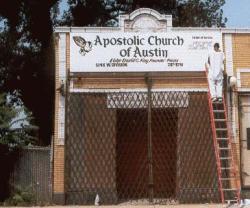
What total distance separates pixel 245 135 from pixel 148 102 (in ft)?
10.1

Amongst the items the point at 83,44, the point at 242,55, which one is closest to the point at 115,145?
the point at 83,44

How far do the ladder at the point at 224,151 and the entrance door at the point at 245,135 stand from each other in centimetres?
44

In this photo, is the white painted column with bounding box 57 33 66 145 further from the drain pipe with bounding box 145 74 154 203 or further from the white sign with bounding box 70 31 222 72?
the drain pipe with bounding box 145 74 154 203

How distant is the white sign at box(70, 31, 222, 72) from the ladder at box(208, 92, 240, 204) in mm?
1416

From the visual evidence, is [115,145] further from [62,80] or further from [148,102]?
[62,80]

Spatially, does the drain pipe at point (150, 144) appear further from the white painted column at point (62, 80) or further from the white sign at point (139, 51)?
the white painted column at point (62, 80)

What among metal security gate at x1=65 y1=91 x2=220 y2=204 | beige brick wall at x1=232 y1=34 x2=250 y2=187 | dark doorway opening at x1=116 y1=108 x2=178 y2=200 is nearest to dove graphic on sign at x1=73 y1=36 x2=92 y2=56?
metal security gate at x1=65 y1=91 x2=220 y2=204

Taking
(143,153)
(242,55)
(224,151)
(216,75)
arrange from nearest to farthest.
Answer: (216,75), (224,151), (242,55), (143,153)

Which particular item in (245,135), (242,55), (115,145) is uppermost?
(242,55)

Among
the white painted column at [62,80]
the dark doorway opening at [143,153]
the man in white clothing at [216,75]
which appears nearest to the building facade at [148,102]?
the white painted column at [62,80]

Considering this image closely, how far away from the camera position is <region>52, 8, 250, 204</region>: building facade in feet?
52.7

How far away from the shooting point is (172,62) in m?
16.6

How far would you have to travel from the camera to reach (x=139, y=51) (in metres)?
16.7

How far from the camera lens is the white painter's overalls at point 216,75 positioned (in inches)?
637
